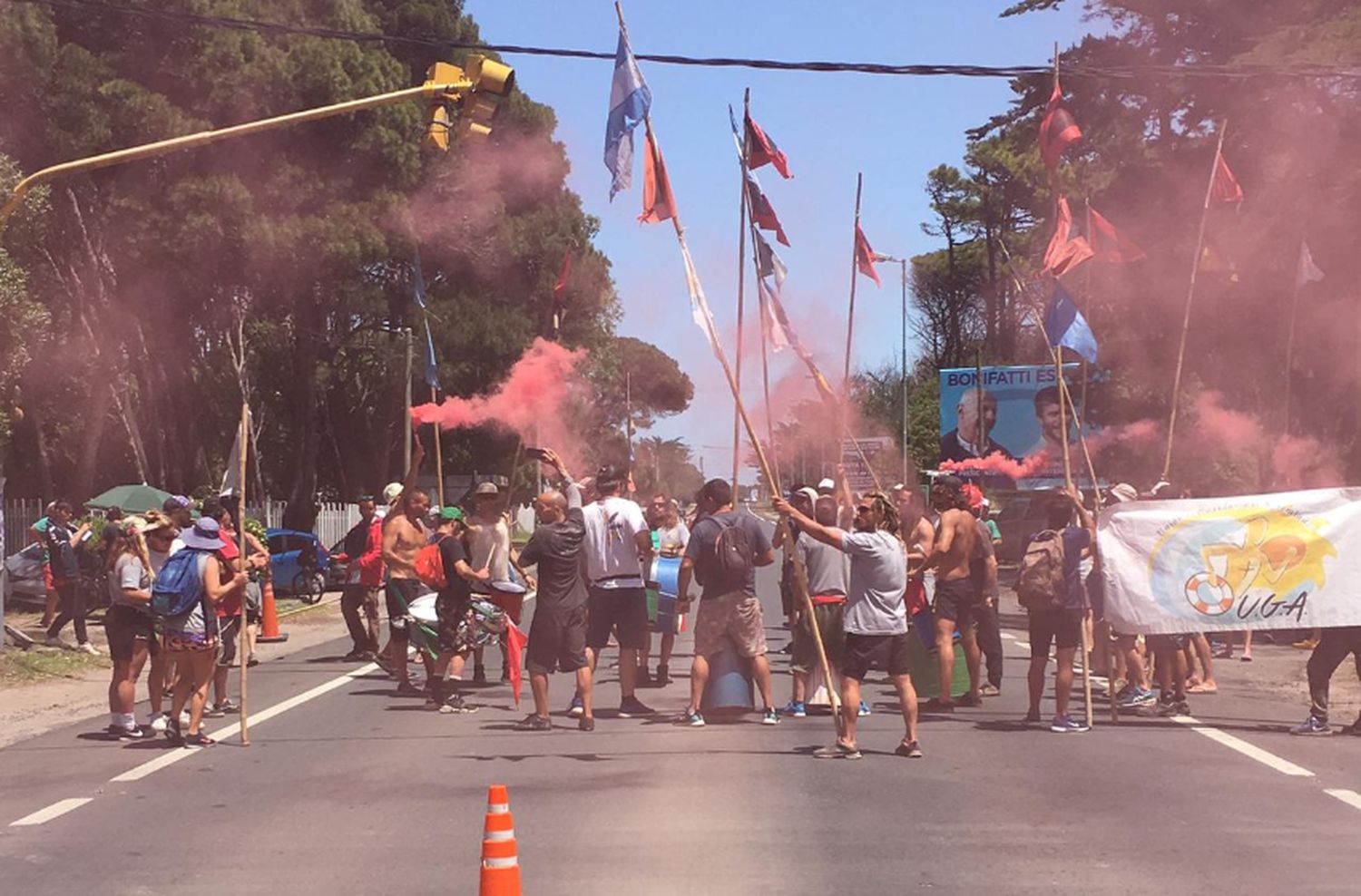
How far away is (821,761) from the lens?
10.9 m

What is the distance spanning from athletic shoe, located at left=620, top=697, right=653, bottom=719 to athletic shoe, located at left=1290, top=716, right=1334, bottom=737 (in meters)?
4.52

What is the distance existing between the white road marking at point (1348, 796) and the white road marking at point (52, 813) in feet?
21.3

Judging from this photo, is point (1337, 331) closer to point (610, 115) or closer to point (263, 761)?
point (610, 115)

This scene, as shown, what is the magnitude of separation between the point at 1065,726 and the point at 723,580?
8.20 feet

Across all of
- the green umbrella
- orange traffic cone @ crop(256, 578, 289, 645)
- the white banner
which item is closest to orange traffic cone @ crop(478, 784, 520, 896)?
the white banner

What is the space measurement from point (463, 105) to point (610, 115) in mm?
1506

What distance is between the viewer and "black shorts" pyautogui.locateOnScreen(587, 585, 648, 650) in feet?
43.0

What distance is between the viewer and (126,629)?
1225 cm

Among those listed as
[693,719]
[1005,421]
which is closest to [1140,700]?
[693,719]

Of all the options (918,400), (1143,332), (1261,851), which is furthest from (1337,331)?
(918,400)

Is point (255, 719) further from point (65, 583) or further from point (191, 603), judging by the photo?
Result: point (65, 583)

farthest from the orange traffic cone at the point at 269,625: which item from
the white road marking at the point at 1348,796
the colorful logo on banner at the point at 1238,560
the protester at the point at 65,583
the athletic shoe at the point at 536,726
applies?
the white road marking at the point at 1348,796

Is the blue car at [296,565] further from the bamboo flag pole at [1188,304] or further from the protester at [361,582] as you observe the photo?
the bamboo flag pole at [1188,304]

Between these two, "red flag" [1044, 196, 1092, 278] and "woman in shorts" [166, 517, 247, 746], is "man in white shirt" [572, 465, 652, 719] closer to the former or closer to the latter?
"woman in shorts" [166, 517, 247, 746]
